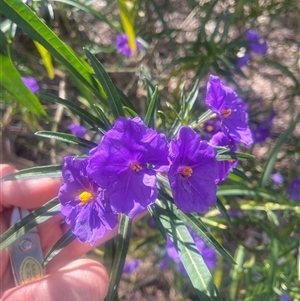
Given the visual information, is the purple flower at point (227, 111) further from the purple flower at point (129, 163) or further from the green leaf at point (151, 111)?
the purple flower at point (129, 163)

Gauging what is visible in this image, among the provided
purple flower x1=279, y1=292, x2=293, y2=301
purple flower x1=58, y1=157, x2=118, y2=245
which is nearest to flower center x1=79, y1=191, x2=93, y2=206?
purple flower x1=58, y1=157, x2=118, y2=245

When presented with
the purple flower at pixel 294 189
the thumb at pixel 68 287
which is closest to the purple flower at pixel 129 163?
the thumb at pixel 68 287

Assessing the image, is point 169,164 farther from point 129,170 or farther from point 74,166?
point 74,166

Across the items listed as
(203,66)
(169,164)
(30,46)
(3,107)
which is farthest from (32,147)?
(169,164)

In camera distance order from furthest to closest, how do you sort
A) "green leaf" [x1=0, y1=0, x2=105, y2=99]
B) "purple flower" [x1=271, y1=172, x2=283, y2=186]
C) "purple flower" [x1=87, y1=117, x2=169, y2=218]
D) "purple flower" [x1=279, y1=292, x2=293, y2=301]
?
"purple flower" [x1=271, y1=172, x2=283, y2=186]
"purple flower" [x1=279, y1=292, x2=293, y2=301]
"green leaf" [x1=0, y1=0, x2=105, y2=99]
"purple flower" [x1=87, y1=117, x2=169, y2=218]

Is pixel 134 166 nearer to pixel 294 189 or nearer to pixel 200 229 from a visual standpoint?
pixel 200 229

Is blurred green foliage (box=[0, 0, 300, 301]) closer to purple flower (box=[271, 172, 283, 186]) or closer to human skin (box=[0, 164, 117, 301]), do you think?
purple flower (box=[271, 172, 283, 186])
